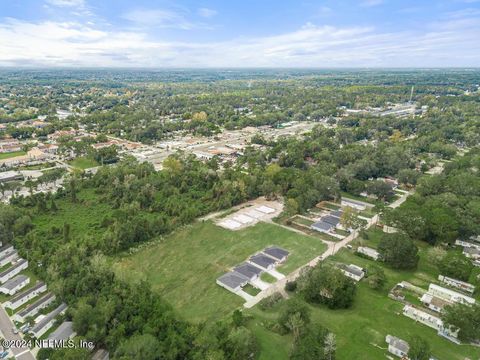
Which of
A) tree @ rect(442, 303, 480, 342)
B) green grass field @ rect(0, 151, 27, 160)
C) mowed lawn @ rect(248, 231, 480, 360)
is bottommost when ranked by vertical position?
A: mowed lawn @ rect(248, 231, 480, 360)

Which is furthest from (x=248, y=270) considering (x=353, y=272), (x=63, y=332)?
(x=63, y=332)

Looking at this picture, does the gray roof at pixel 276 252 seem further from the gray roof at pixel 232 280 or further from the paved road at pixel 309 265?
the gray roof at pixel 232 280

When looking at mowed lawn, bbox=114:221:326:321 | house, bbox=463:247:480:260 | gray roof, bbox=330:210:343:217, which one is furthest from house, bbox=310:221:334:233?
house, bbox=463:247:480:260

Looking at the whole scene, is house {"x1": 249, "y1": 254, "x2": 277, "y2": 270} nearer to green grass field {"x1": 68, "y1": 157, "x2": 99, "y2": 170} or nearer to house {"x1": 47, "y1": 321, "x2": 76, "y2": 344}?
house {"x1": 47, "y1": 321, "x2": 76, "y2": 344}

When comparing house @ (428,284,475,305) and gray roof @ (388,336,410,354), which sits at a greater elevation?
gray roof @ (388,336,410,354)

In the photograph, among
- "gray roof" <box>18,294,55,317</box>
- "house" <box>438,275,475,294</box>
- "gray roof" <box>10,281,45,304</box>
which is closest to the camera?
"gray roof" <box>18,294,55,317</box>

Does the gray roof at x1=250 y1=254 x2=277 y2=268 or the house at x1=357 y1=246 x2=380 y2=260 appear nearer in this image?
the gray roof at x1=250 y1=254 x2=277 y2=268
